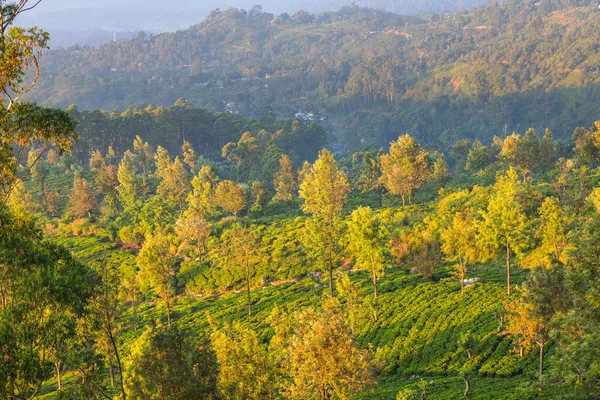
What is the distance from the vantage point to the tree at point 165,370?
86.3ft

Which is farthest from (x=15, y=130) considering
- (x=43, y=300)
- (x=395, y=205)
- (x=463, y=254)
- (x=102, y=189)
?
(x=102, y=189)

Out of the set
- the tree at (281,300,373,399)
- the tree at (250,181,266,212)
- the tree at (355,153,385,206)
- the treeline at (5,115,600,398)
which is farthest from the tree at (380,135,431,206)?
the tree at (281,300,373,399)

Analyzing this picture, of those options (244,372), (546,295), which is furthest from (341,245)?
(244,372)

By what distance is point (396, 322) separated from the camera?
2032 inches

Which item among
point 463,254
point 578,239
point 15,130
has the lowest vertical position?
point 463,254

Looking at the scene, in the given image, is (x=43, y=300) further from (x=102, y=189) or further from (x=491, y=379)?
(x=102, y=189)

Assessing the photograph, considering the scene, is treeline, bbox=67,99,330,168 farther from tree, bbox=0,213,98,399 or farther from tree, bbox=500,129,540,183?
tree, bbox=0,213,98,399

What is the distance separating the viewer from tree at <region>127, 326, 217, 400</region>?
26.3 m

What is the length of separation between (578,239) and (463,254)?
1370 inches

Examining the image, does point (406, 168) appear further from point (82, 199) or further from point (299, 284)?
point (82, 199)

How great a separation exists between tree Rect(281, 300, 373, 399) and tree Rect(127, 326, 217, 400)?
5.36m

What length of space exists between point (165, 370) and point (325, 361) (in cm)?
848

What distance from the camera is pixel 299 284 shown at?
6994 centimetres

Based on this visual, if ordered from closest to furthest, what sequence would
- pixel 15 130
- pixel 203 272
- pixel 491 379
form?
pixel 15 130
pixel 491 379
pixel 203 272
